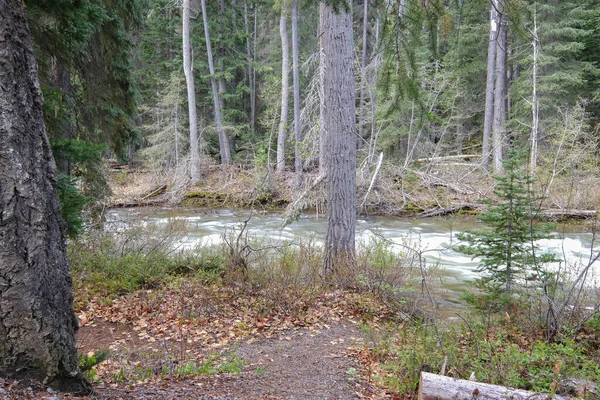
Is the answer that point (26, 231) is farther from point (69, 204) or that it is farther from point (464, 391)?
point (464, 391)

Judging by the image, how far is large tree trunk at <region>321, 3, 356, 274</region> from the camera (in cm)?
727

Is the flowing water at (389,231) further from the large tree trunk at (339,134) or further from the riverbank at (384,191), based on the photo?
the large tree trunk at (339,134)

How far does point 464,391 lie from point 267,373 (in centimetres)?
195

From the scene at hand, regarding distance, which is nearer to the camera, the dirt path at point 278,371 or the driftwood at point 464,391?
the driftwood at point 464,391

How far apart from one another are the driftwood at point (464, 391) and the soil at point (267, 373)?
2.36 feet

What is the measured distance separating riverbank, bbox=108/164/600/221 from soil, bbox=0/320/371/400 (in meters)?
7.17

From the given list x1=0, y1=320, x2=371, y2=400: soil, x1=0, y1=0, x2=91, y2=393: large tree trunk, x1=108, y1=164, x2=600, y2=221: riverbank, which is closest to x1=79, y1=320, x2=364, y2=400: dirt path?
x1=0, y1=320, x2=371, y2=400: soil

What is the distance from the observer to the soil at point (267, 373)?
3102mm

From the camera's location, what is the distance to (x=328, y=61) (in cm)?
734

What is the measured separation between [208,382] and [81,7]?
4314 mm

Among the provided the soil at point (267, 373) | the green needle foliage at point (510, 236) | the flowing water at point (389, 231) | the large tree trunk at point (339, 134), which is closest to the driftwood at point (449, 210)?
the flowing water at point (389, 231)

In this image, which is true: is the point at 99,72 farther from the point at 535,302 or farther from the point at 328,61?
the point at 535,302

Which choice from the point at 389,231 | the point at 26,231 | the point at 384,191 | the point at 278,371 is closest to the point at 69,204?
the point at 26,231

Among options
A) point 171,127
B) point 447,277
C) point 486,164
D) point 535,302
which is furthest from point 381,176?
point 171,127
